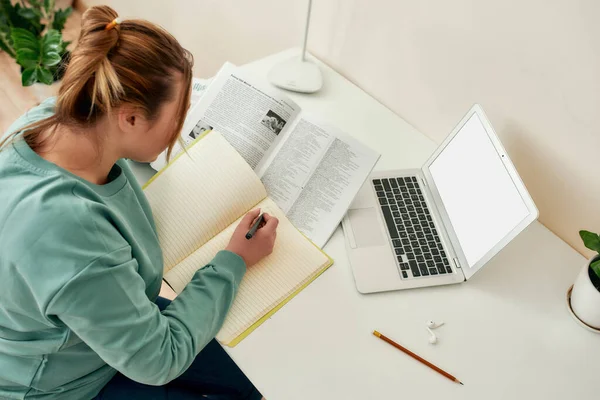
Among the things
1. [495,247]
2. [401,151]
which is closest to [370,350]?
[495,247]

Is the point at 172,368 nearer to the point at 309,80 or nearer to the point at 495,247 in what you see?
the point at 495,247

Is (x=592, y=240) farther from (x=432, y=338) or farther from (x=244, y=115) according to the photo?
(x=244, y=115)

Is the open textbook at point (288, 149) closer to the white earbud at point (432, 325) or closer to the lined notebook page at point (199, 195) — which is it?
the lined notebook page at point (199, 195)

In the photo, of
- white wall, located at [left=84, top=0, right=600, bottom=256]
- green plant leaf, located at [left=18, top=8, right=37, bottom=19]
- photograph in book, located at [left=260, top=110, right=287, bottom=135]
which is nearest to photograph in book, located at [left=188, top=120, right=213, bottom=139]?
photograph in book, located at [left=260, top=110, right=287, bottom=135]

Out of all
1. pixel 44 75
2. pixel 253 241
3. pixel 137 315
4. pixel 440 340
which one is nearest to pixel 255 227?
pixel 253 241

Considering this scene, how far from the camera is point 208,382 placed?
1.00m

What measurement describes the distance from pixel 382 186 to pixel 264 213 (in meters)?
0.29

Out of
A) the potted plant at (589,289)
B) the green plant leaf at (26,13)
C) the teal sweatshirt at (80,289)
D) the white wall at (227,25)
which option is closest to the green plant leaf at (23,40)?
the green plant leaf at (26,13)

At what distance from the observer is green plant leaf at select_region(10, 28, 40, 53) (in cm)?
151

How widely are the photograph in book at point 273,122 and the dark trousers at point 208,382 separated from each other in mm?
467

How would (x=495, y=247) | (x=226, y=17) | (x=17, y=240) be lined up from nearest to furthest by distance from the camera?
(x=17, y=240) → (x=495, y=247) → (x=226, y=17)

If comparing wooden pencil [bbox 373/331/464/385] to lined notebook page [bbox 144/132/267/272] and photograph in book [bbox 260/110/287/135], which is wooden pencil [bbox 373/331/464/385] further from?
photograph in book [bbox 260/110/287/135]

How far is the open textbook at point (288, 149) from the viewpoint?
3.29ft

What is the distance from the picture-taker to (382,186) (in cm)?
107
